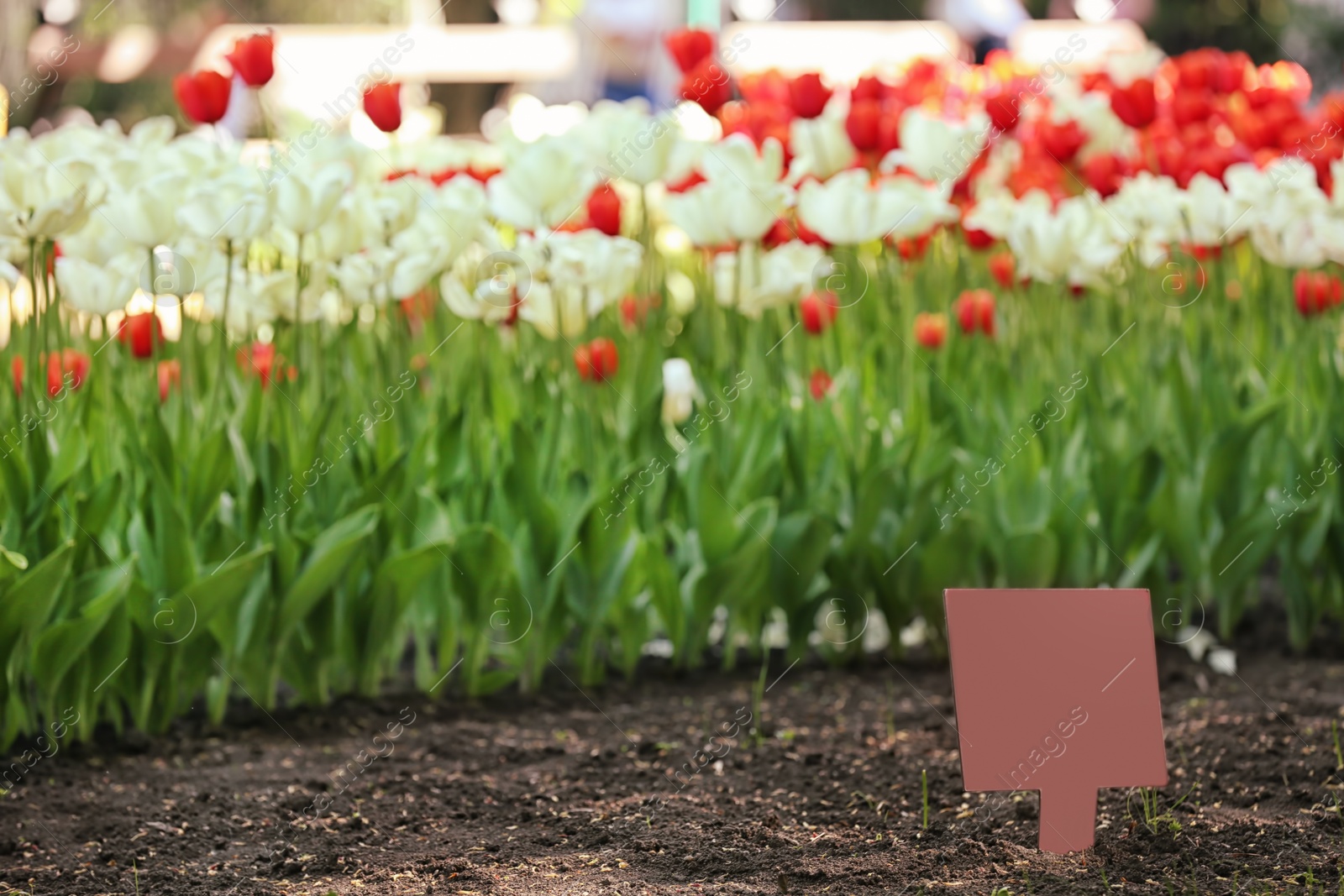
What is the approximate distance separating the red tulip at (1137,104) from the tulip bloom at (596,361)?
1.38 m

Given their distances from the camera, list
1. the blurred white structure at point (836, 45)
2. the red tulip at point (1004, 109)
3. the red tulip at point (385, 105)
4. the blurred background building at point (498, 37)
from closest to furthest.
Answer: the red tulip at point (385, 105)
the red tulip at point (1004, 109)
the blurred white structure at point (836, 45)
the blurred background building at point (498, 37)

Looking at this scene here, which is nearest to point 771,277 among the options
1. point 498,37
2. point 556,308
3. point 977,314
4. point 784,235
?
point 784,235

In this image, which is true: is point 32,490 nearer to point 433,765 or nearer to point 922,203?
point 433,765

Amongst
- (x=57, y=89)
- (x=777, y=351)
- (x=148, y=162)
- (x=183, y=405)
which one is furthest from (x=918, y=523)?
(x=57, y=89)

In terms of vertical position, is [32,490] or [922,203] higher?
[922,203]

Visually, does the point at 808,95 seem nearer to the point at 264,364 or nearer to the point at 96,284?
the point at 264,364

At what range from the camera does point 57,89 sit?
916 centimetres

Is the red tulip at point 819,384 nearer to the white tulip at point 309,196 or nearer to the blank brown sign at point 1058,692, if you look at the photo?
the white tulip at point 309,196

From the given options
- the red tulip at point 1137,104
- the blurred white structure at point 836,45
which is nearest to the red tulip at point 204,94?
the red tulip at point 1137,104

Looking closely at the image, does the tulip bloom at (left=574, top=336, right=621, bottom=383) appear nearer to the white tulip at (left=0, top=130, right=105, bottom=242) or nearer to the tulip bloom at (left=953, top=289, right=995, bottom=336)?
the tulip bloom at (left=953, top=289, right=995, bottom=336)

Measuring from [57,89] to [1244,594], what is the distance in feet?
28.7

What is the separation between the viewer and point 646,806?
1759mm

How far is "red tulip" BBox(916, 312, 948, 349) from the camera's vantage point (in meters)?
2.68

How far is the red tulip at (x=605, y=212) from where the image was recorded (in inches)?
97.4
